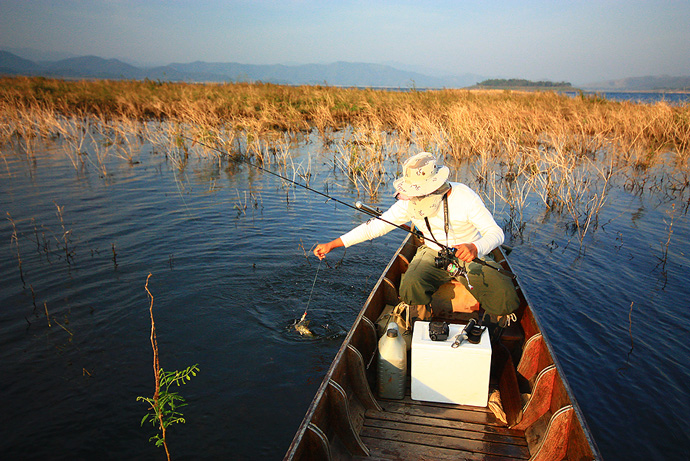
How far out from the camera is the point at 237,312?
6.32 meters

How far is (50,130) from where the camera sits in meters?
18.3

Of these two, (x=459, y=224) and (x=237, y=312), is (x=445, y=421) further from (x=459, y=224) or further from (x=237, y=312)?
(x=237, y=312)

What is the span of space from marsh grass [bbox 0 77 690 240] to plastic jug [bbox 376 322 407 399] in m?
6.59

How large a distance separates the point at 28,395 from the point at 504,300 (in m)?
5.18

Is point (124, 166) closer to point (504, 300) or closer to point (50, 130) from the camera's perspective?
point (50, 130)

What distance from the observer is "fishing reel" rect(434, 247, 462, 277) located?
4469 mm

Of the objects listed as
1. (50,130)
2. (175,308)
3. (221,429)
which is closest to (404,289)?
(221,429)

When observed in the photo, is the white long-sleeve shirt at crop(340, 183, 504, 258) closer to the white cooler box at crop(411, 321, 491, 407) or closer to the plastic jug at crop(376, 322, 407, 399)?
the white cooler box at crop(411, 321, 491, 407)

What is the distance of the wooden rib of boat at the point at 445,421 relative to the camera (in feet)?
9.53

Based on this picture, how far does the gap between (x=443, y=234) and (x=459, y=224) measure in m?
0.22

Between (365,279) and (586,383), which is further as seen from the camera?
(365,279)

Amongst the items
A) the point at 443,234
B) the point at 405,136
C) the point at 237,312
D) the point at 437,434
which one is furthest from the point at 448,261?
the point at 405,136

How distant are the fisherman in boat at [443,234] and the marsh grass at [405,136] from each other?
523 cm

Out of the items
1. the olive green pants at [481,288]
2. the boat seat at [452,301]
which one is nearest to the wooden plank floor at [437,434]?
the olive green pants at [481,288]
